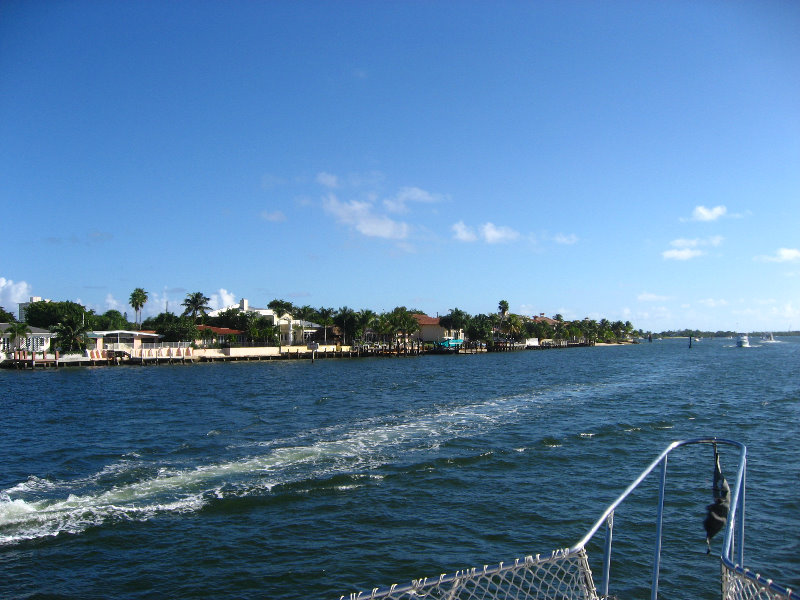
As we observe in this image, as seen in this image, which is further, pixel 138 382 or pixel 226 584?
pixel 138 382

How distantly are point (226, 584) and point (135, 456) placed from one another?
11925 mm

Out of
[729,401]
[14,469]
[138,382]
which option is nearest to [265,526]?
[14,469]

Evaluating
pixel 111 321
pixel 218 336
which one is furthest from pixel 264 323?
pixel 111 321

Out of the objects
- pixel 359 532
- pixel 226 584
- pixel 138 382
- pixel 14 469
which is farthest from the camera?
pixel 138 382

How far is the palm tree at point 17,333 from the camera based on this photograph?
71.9 m

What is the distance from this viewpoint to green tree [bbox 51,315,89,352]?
72500 mm

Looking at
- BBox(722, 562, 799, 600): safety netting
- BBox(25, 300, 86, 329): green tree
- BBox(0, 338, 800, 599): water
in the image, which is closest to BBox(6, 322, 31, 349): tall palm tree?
BBox(25, 300, 86, 329): green tree

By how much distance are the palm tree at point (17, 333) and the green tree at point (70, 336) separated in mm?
3629

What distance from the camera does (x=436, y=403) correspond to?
35.8 metres

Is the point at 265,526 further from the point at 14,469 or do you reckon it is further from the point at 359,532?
the point at 14,469

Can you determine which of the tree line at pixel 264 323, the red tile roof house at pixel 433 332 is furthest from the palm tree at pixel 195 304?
the red tile roof house at pixel 433 332

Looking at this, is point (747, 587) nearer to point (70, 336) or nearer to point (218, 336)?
point (70, 336)

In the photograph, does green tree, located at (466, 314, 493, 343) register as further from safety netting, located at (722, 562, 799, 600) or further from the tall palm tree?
safety netting, located at (722, 562, 799, 600)

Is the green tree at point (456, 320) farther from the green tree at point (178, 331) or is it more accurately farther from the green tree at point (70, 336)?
the green tree at point (70, 336)
